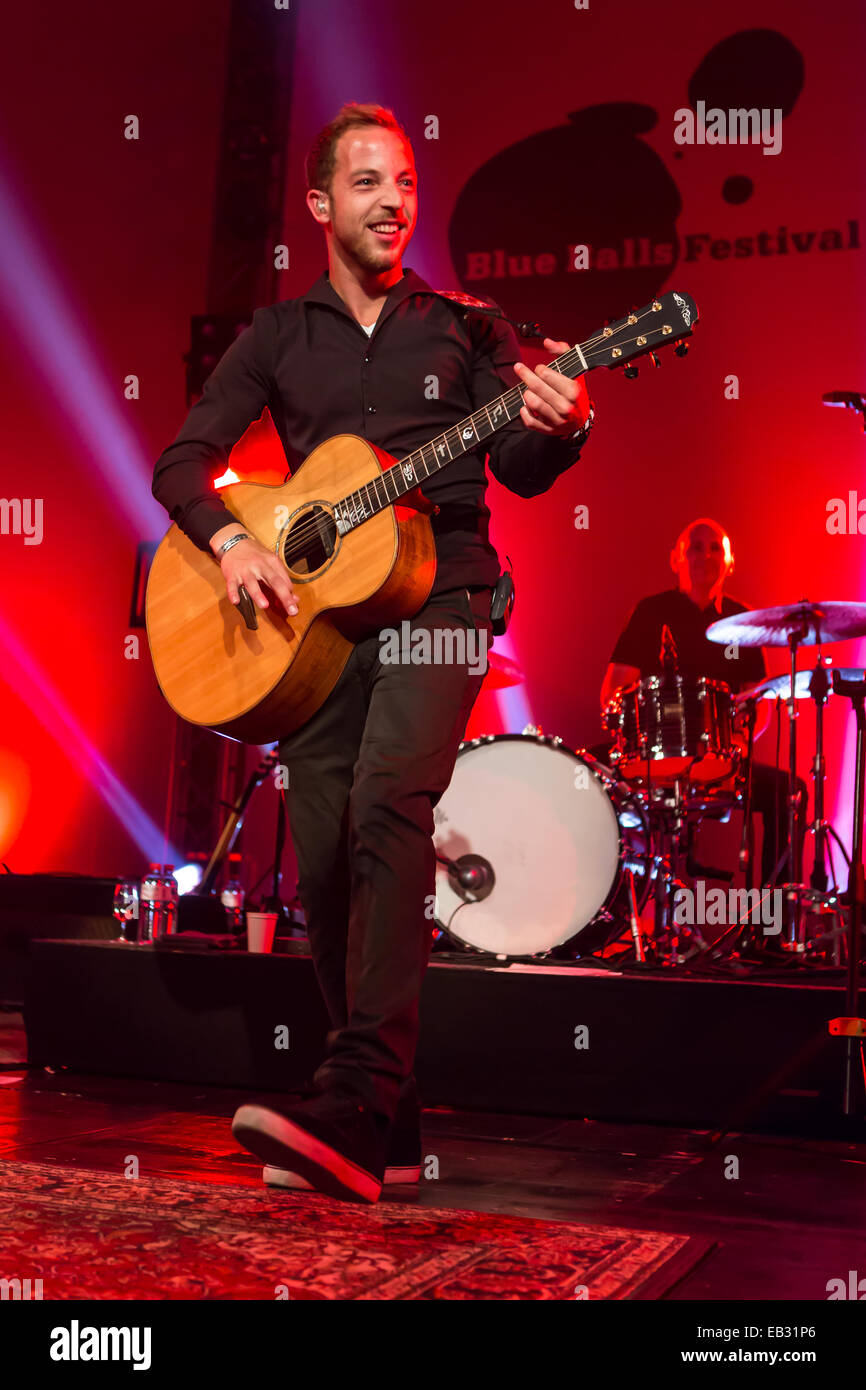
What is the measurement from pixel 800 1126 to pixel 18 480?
21.2ft

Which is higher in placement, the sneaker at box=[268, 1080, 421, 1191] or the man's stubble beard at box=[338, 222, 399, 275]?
the man's stubble beard at box=[338, 222, 399, 275]

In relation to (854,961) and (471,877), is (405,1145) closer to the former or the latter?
(854,961)

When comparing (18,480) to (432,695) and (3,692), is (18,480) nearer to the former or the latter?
(3,692)

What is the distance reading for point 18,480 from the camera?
311 inches

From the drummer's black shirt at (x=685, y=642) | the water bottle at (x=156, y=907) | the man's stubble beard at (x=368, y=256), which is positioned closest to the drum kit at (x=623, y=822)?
the water bottle at (x=156, y=907)

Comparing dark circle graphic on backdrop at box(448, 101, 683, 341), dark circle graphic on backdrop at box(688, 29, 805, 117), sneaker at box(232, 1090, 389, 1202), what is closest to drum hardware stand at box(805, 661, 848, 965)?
sneaker at box(232, 1090, 389, 1202)

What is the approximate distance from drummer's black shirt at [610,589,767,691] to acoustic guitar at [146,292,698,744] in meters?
3.50

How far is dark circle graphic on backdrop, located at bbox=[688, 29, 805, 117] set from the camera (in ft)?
22.2

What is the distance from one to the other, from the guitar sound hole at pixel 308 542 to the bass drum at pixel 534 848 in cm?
207

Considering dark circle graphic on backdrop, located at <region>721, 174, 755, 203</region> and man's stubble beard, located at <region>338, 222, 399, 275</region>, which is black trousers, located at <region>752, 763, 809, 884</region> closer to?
dark circle graphic on backdrop, located at <region>721, 174, 755, 203</region>

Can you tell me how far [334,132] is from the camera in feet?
8.04

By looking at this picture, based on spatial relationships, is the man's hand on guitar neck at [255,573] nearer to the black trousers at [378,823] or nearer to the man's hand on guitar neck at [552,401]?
the black trousers at [378,823]

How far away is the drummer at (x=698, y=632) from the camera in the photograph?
19.0ft
